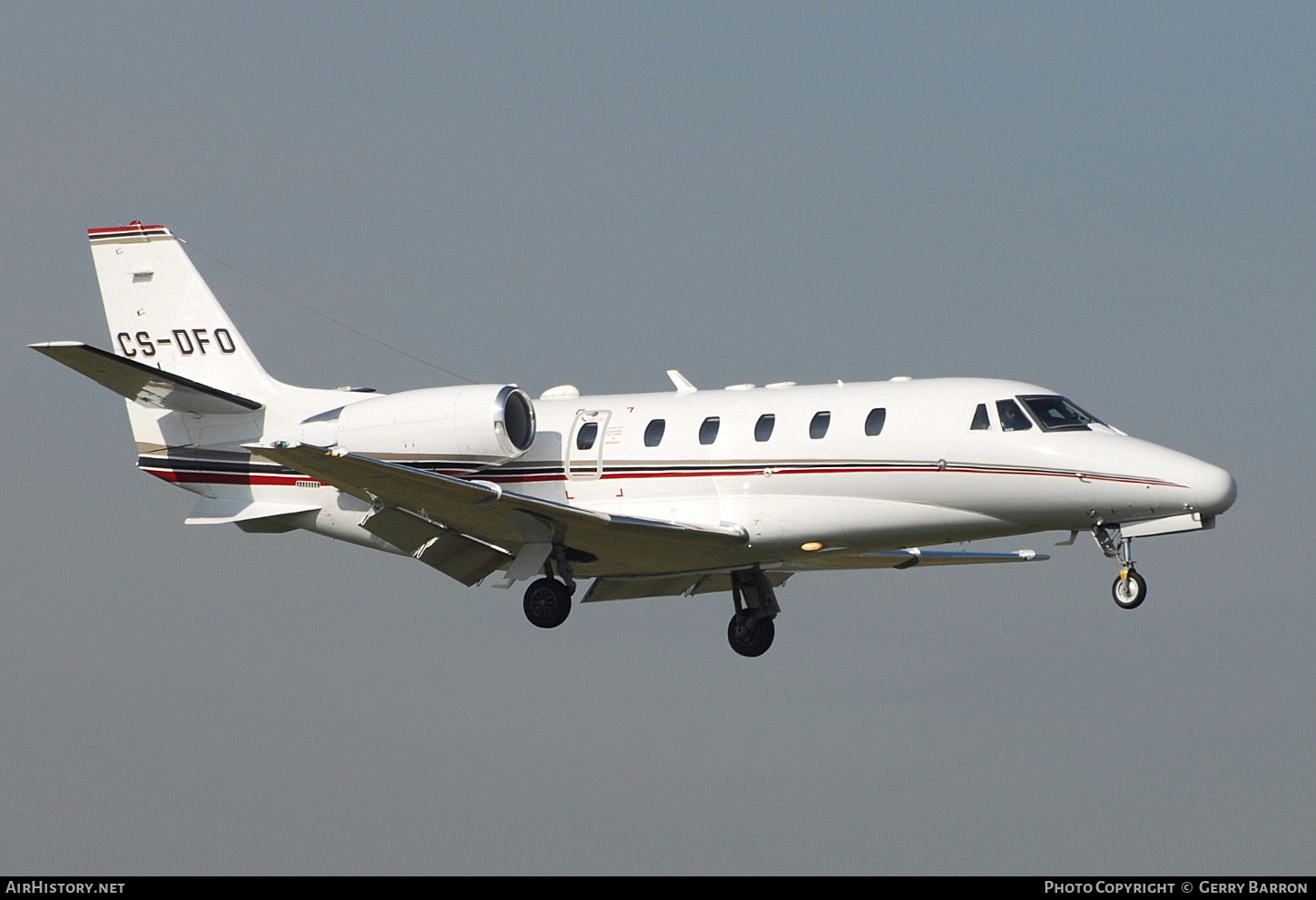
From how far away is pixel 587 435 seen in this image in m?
26.5

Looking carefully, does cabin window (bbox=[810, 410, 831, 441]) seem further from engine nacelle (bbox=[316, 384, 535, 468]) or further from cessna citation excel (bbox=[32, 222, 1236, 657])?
engine nacelle (bbox=[316, 384, 535, 468])

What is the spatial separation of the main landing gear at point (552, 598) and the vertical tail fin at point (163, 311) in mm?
6419

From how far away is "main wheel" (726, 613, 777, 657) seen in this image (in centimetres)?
2812

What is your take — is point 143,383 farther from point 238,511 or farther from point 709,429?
point 709,429

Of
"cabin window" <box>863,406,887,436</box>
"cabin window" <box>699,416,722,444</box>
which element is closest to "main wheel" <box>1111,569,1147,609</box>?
"cabin window" <box>863,406,887,436</box>

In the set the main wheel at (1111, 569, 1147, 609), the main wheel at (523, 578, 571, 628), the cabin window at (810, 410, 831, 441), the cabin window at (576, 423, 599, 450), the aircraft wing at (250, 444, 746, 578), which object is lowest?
the main wheel at (1111, 569, 1147, 609)

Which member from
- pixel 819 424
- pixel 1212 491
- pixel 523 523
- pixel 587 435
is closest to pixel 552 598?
pixel 523 523

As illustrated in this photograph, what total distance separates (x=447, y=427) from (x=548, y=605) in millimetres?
2823

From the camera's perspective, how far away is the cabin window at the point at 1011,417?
78.8 ft

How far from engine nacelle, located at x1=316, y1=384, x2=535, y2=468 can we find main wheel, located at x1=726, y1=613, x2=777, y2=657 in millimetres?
4488

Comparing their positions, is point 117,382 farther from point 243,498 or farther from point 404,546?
point 404,546

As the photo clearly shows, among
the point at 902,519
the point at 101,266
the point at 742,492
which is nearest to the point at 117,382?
the point at 101,266

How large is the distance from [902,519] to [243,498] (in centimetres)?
990

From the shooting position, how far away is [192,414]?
2788 centimetres
